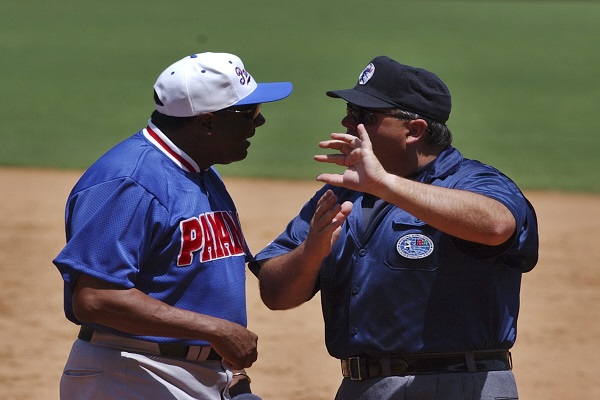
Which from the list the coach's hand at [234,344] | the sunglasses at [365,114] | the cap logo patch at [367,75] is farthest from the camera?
the cap logo patch at [367,75]

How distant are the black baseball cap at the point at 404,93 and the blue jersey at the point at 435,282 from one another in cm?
24

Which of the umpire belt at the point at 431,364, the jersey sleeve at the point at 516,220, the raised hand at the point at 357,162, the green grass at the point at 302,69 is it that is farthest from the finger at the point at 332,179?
the green grass at the point at 302,69

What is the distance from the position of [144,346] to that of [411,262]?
100cm

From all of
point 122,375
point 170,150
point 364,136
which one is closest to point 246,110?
point 170,150

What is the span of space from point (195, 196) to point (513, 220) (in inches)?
44.4

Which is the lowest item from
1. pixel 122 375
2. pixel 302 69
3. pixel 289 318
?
pixel 302 69

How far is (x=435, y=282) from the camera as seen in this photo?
3727mm

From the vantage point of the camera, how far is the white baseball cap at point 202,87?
382 cm

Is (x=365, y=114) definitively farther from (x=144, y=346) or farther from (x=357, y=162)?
(x=144, y=346)

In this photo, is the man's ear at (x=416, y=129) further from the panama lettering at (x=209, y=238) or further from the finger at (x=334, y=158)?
the panama lettering at (x=209, y=238)

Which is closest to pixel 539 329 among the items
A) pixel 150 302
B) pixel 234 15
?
pixel 150 302

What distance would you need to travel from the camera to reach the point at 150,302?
3.61 m

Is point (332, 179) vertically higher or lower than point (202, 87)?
lower

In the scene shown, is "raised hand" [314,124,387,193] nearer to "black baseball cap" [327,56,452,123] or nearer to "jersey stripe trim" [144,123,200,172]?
"black baseball cap" [327,56,452,123]
